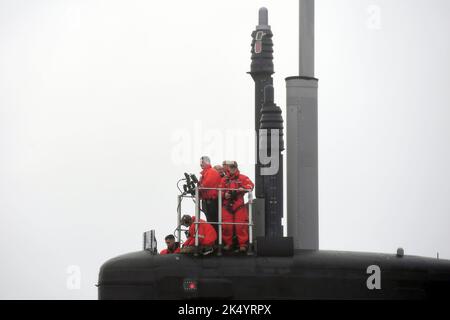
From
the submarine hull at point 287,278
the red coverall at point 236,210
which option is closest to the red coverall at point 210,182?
the red coverall at point 236,210

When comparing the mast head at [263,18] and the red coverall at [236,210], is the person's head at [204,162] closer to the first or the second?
the red coverall at [236,210]

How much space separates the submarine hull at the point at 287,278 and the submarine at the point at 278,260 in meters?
0.02

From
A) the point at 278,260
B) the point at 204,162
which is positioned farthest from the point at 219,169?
the point at 278,260

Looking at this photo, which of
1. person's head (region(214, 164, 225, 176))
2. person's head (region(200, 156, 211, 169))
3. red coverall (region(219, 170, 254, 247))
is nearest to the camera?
red coverall (region(219, 170, 254, 247))

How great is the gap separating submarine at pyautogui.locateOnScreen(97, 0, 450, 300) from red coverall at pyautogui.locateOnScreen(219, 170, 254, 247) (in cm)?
20

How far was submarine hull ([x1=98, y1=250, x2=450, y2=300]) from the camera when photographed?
62.8 feet

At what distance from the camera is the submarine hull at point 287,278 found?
1916 cm

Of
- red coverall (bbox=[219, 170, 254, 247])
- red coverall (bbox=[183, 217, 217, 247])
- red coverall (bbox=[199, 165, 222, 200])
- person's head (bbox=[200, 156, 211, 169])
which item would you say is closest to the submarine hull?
red coverall (bbox=[183, 217, 217, 247])

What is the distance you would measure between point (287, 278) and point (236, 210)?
2.12 metres

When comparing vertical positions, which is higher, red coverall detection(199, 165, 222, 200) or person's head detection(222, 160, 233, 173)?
person's head detection(222, 160, 233, 173)

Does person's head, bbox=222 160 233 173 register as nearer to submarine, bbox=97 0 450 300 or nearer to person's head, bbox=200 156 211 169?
person's head, bbox=200 156 211 169

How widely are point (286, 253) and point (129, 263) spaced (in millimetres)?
2854
